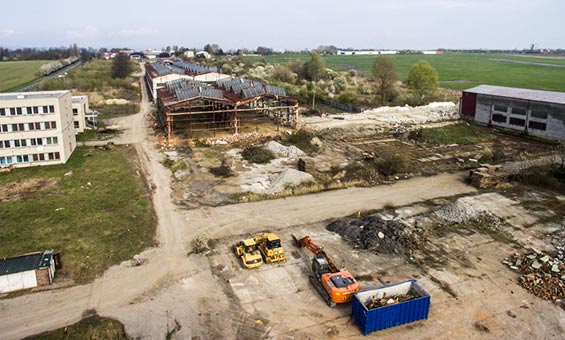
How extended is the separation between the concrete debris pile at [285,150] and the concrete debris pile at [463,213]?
16.0 m

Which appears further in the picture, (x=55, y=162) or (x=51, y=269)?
(x=55, y=162)

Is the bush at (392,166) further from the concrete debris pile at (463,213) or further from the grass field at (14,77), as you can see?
the grass field at (14,77)

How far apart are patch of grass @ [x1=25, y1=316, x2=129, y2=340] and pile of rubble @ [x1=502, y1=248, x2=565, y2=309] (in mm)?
18018

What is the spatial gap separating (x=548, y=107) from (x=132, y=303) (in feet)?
157

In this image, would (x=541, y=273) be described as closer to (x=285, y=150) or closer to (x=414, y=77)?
(x=285, y=150)

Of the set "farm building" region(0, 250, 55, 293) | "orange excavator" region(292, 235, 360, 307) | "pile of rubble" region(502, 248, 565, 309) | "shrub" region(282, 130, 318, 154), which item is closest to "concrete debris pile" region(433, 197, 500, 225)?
"pile of rubble" region(502, 248, 565, 309)

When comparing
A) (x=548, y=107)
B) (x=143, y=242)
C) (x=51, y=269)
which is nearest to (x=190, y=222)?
(x=143, y=242)

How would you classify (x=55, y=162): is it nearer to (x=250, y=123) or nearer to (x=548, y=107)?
(x=250, y=123)

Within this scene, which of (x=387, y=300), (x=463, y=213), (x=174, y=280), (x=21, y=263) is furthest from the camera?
(x=463, y=213)

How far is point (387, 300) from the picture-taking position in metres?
17.4

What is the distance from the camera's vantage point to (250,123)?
177 feet

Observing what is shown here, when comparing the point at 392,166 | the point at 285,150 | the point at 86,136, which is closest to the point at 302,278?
the point at 392,166

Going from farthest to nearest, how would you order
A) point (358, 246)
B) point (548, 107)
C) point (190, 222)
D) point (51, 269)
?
point (548, 107) < point (190, 222) < point (358, 246) < point (51, 269)

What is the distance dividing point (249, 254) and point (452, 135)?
118 ft
